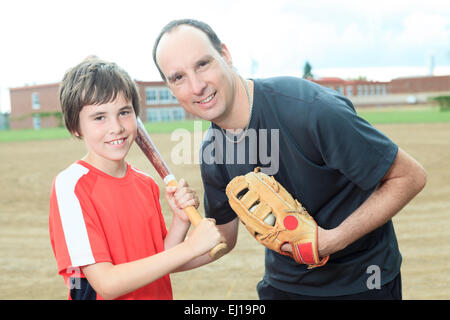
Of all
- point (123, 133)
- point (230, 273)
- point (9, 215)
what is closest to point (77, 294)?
point (123, 133)

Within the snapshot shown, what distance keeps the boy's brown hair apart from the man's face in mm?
147

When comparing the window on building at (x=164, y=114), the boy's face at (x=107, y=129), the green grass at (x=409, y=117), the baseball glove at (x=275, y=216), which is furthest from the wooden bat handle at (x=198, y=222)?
the window on building at (x=164, y=114)

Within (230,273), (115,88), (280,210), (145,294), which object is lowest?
(230,273)

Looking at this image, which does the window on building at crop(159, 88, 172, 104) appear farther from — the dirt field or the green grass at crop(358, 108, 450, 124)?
the dirt field

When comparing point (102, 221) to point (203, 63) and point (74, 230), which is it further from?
point (203, 63)

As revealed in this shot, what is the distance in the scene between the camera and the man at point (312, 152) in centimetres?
153

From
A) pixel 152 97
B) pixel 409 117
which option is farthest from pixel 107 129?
pixel 152 97

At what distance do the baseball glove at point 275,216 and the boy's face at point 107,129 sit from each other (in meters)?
0.41

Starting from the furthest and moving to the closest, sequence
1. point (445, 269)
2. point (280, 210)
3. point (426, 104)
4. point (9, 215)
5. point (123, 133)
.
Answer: point (426, 104)
point (9, 215)
point (445, 269)
point (280, 210)
point (123, 133)

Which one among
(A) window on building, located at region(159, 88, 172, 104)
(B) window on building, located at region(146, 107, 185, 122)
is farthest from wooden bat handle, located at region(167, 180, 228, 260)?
(B) window on building, located at region(146, 107, 185, 122)

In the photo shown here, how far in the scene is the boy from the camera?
137cm
